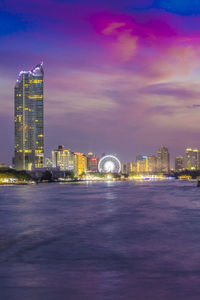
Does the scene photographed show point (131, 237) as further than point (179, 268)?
Yes

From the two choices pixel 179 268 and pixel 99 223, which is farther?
pixel 99 223

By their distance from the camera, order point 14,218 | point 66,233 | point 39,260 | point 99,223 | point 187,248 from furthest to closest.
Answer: point 14,218, point 99,223, point 66,233, point 187,248, point 39,260

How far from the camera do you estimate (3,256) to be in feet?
71.4

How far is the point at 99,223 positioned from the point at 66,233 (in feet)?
26.5

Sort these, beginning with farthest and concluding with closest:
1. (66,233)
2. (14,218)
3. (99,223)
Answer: (14,218) < (99,223) < (66,233)

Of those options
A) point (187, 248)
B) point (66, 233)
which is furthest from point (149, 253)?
point (66, 233)

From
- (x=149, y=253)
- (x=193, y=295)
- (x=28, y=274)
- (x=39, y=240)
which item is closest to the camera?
(x=193, y=295)

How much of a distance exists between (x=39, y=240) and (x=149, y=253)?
28.6ft

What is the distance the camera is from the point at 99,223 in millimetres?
39594

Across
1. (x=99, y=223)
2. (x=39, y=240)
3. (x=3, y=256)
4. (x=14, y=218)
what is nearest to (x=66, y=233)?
(x=39, y=240)

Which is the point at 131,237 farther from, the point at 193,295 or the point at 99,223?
the point at 193,295

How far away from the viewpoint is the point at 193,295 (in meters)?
14.0

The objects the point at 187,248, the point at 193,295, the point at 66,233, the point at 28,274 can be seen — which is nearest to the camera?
the point at 193,295

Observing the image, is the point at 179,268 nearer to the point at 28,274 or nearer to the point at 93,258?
the point at 93,258
